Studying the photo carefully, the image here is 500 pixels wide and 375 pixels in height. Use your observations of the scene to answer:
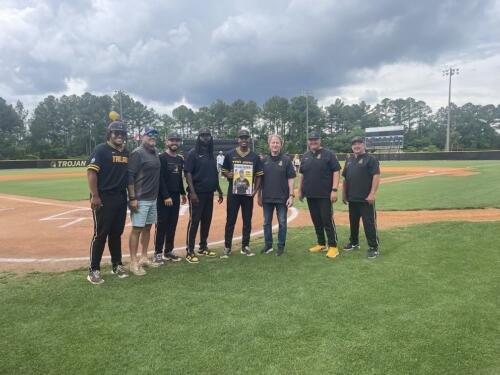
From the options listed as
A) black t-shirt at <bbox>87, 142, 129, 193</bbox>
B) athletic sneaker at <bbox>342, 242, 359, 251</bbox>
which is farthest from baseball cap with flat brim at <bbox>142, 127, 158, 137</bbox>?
athletic sneaker at <bbox>342, 242, 359, 251</bbox>

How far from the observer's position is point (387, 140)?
65812 millimetres

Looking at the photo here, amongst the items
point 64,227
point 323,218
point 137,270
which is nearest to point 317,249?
point 323,218

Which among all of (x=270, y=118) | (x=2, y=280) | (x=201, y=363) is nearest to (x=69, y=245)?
(x=2, y=280)

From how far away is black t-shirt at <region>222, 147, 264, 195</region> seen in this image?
595 cm

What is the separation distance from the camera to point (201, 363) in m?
2.84

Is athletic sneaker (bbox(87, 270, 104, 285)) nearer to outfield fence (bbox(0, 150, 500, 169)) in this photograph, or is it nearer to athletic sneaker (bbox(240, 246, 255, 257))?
athletic sneaker (bbox(240, 246, 255, 257))

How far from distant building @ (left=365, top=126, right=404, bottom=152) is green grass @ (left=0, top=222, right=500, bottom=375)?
61.0 metres

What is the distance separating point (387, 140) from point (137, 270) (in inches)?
2635

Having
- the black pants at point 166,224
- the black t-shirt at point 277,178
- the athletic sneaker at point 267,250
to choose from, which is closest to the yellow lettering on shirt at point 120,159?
the black pants at point 166,224

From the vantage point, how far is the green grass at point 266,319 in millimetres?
2854

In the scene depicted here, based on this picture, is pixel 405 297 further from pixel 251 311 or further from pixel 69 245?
pixel 69 245

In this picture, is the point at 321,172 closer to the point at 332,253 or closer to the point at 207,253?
the point at 332,253

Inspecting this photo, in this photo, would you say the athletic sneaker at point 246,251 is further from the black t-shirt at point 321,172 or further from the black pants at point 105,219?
the black pants at point 105,219

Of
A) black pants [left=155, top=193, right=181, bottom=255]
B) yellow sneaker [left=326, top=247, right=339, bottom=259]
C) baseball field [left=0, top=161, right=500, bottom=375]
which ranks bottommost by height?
baseball field [left=0, top=161, right=500, bottom=375]
